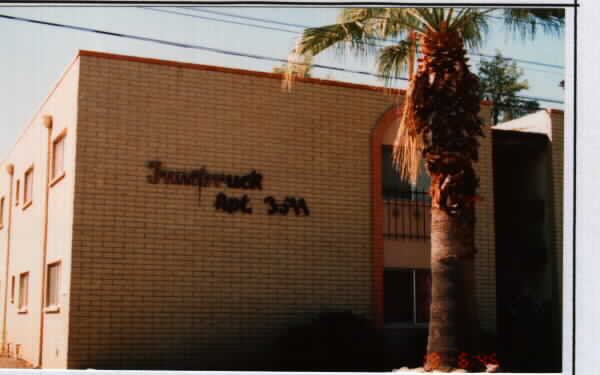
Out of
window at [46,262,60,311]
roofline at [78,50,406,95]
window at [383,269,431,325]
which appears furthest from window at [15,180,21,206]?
window at [383,269,431,325]

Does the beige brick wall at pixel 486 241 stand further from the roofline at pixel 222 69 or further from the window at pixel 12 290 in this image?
the window at pixel 12 290

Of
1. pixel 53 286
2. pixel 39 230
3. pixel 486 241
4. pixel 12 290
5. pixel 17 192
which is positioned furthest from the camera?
pixel 17 192

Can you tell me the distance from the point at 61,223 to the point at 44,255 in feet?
6.52

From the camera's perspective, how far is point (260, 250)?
17.4 metres

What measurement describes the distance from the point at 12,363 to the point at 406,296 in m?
9.12

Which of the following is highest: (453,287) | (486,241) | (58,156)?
(58,156)

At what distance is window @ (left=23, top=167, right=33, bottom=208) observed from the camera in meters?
22.0

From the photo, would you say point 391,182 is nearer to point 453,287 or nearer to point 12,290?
point 453,287

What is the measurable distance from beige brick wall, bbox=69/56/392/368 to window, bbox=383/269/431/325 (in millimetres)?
730

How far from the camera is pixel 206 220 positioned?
17.1 m

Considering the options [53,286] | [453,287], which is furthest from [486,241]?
[53,286]

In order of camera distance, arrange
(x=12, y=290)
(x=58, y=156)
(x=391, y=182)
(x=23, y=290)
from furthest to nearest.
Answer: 1. (x=12, y=290)
2. (x=23, y=290)
3. (x=391, y=182)
4. (x=58, y=156)

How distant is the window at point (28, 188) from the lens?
2202cm

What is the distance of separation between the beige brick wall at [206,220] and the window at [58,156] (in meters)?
2.15
